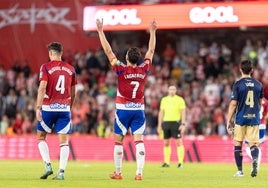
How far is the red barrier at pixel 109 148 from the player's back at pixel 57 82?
46.6 feet

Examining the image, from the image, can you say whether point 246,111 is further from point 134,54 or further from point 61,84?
point 61,84

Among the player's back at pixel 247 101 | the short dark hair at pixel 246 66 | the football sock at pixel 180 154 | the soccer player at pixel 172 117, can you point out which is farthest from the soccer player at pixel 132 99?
the soccer player at pixel 172 117

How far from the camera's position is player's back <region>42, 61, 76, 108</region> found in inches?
730

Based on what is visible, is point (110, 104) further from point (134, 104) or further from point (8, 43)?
point (134, 104)

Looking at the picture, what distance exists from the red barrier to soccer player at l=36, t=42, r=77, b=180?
14136mm

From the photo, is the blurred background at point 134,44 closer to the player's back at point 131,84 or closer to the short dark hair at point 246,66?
the short dark hair at point 246,66

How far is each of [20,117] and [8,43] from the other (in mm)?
6043

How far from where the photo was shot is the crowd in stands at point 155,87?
118ft

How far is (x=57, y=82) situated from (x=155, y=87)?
19257mm

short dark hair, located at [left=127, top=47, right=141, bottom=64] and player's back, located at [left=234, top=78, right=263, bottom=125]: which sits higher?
short dark hair, located at [left=127, top=47, right=141, bottom=64]

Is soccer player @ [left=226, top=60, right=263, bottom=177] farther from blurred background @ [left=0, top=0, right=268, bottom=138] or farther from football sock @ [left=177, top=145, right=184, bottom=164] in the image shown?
blurred background @ [left=0, top=0, right=268, bottom=138]

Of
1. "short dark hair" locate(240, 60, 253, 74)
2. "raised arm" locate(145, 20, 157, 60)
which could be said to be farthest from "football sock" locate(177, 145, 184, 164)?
"raised arm" locate(145, 20, 157, 60)

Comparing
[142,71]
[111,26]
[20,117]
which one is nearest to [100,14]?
[111,26]

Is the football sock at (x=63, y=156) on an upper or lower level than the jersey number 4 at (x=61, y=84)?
lower
